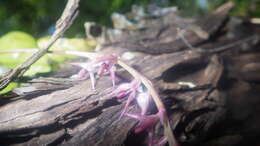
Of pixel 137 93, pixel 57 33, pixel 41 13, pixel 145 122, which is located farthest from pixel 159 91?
pixel 41 13

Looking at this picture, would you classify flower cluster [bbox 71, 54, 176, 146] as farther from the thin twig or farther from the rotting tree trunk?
the thin twig

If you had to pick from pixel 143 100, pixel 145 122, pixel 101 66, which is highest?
pixel 101 66

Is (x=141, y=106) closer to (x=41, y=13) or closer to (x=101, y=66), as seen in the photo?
(x=101, y=66)

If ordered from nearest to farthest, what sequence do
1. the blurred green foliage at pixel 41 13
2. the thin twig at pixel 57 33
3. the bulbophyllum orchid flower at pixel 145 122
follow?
the bulbophyllum orchid flower at pixel 145 122 < the thin twig at pixel 57 33 < the blurred green foliage at pixel 41 13

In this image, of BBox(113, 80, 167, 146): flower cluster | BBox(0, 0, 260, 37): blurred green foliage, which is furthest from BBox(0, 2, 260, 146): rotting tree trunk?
BBox(0, 0, 260, 37): blurred green foliage

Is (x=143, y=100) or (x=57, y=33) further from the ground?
(x=57, y=33)

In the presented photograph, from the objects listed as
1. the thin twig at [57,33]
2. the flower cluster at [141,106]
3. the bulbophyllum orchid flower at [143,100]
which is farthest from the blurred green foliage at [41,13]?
the bulbophyllum orchid flower at [143,100]

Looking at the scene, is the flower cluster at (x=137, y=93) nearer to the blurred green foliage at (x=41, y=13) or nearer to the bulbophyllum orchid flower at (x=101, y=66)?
the bulbophyllum orchid flower at (x=101, y=66)

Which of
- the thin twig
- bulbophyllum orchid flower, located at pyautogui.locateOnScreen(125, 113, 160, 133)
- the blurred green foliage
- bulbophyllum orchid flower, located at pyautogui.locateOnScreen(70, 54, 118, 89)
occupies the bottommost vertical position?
bulbophyllum orchid flower, located at pyautogui.locateOnScreen(125, 113, 160, 133)
